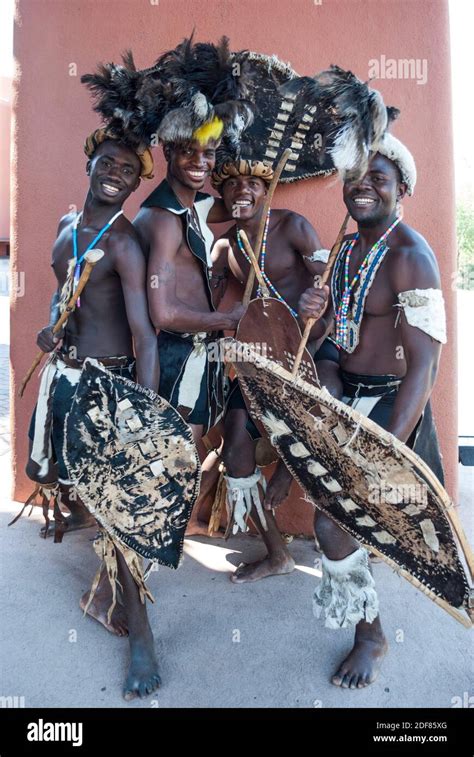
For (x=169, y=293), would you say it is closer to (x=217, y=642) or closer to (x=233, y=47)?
(x=217, y=642)

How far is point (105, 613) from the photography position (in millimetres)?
2836

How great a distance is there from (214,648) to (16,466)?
6.56ft

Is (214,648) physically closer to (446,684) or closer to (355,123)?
(446,684)

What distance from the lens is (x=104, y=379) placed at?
2412mm

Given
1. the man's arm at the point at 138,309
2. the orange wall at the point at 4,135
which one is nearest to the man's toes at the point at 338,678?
the man's arm at the point at 138,309

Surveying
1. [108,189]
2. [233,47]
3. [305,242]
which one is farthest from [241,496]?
[233,47]

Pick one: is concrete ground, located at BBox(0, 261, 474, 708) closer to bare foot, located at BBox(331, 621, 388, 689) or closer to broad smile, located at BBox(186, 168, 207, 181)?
bare foot, located at BBox(331, 621, 388, 689)

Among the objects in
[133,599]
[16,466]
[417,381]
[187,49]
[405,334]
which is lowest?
[133,599]

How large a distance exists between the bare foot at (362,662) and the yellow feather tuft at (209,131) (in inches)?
80.7

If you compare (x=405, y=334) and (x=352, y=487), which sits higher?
(x=405, y=334)

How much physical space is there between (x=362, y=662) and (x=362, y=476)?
0.83 m

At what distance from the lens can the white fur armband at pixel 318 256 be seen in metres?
3.09

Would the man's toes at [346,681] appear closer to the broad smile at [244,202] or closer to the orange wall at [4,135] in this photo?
the broad smile at [244,202]
